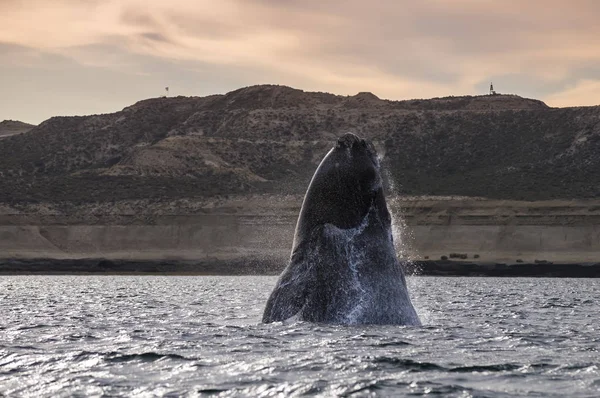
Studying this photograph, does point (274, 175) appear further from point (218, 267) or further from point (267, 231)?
point (218, 267)

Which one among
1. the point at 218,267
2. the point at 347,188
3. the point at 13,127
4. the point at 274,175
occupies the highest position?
the point at 13,127

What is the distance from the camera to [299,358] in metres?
13.9

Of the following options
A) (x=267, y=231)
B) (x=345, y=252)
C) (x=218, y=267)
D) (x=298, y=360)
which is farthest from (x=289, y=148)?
(x=298, y=360)

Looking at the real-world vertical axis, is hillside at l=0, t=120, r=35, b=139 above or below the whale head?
above

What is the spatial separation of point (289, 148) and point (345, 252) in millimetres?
107762

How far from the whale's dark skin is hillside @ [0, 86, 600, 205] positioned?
3327 inches

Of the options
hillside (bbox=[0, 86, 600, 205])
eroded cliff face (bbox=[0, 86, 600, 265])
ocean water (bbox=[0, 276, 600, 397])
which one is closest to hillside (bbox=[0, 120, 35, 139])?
eroded cliff face (bbox=[0, 86, 600, 265])

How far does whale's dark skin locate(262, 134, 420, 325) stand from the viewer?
49.7 ft

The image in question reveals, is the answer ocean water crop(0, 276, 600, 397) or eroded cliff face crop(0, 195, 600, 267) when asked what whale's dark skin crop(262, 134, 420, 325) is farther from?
eroded cliff face crop(0, 195, 600, 267)

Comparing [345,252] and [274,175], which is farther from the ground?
[274,175]

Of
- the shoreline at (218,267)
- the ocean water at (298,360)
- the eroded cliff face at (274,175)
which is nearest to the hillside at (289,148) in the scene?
the eroded cliff face at (274,175)

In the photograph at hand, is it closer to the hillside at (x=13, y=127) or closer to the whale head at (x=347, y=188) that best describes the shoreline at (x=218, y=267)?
the whale head at (x=347, y=188)

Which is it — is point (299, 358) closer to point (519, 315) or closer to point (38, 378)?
point (38, 378)

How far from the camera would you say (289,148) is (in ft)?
403
